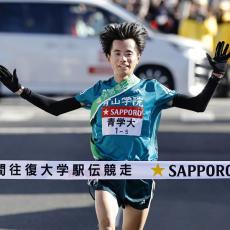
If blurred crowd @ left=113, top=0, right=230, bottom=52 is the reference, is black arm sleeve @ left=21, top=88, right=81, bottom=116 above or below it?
above

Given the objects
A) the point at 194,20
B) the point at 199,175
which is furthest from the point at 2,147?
the point at 194,20

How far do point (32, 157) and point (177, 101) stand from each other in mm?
6748

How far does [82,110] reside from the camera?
1928 centimetres

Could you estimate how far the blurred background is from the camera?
31.9ft

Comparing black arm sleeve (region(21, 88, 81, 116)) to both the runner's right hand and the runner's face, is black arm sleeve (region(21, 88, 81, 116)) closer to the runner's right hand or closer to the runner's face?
the runner's right hand

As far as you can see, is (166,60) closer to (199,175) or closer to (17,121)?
(17,121)

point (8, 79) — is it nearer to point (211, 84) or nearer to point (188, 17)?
point (211, 84)

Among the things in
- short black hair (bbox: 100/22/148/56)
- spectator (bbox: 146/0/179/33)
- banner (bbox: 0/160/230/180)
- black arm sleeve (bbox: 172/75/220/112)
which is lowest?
spectator (bbox: 146/0/179/33)

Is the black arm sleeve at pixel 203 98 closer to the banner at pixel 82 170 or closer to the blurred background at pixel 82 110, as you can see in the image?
the banner at pixel 82 170

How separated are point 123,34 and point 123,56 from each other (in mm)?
129

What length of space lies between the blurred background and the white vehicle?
0.02 metres

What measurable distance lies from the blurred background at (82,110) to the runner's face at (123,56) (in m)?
3.27

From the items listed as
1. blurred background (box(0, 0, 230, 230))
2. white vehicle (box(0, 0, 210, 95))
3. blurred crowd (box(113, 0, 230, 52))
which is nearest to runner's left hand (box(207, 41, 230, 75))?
blurred background (box(0, 0, 230, 230))

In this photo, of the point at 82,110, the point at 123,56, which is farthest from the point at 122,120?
the point at 82,110
